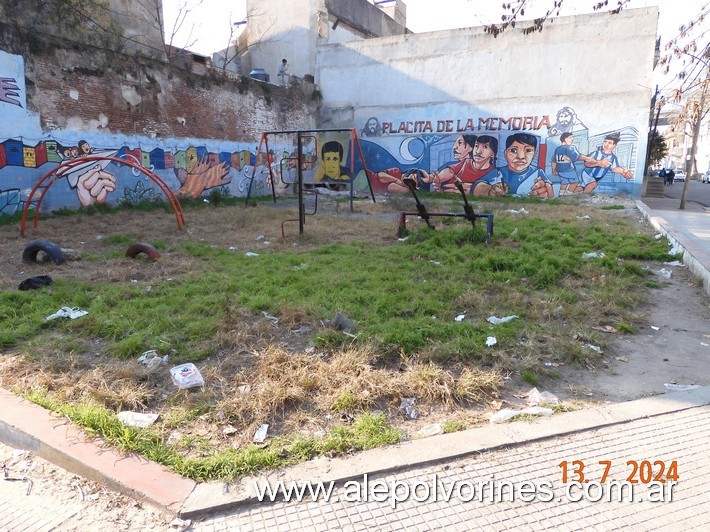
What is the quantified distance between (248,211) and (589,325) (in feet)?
30.6

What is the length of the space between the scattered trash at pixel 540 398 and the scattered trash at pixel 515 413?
0.35 feet

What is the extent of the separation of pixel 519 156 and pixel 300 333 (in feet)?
52.5

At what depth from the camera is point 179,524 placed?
2062 mm

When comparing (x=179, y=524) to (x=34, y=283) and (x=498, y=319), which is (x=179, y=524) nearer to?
(x=498, y=319)

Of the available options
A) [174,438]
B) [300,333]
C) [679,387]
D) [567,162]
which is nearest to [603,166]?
[567,162]

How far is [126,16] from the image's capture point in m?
15.8

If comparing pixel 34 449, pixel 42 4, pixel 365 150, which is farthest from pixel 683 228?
pixel 42 4

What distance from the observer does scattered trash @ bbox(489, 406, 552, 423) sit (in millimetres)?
2859

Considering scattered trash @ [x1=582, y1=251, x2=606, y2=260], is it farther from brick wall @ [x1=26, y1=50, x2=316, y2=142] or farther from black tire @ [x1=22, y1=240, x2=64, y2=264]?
brick wall @ [x1=26, y1=50, x2=316, y2=142]

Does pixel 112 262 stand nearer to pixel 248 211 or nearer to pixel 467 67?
pixel 248 211

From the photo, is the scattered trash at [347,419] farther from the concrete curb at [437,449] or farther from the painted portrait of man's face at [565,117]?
the painted portrait of man's face at [565,117]

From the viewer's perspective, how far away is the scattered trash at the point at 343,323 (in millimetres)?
4016

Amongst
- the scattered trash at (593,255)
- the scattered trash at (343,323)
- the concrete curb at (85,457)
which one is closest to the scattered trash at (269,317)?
the scattered trash at (343,323)

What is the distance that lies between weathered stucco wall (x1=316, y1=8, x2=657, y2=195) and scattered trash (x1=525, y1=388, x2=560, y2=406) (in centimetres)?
1609
